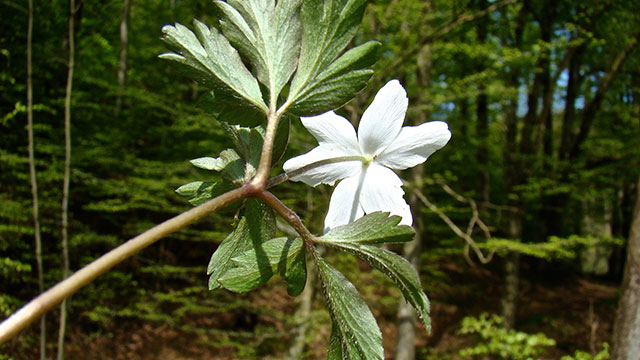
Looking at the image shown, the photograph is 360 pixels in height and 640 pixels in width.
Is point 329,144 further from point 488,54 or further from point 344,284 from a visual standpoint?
point 488,54

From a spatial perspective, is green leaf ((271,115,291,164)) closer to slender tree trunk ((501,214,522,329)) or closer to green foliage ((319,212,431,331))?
green foliage ((319,212,431,331))

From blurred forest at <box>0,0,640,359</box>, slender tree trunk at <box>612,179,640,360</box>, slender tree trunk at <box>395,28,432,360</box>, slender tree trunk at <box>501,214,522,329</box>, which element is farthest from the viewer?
slender tree trunk at <box>501,214,522,329</box>

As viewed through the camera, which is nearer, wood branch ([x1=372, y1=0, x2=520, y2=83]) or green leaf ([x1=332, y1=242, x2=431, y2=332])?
green leaf ([x1=332, y1=242, x2=431, y2=332])

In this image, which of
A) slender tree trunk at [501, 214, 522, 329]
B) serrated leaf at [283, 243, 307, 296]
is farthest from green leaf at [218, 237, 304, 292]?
slender tree trunk at [501, 214, 522, 329]

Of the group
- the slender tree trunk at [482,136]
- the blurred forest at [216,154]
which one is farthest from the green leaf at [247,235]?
the slender tree trunk at [482,136]

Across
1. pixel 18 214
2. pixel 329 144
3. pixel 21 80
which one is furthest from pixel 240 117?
pixel 21 80

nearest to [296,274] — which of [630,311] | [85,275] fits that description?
[85,275]
